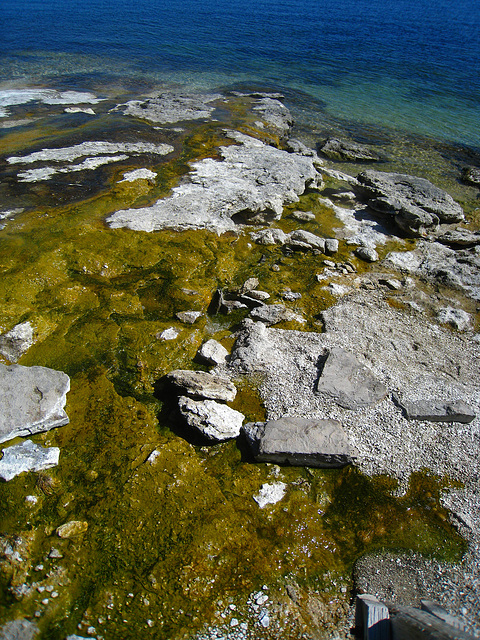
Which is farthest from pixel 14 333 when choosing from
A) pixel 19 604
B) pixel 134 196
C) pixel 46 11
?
pixel 46 11

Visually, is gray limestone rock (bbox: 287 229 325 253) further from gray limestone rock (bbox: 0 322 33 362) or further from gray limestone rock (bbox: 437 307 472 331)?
gray limestone rock (bbox: 0 322 33 362)

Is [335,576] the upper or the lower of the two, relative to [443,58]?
lower

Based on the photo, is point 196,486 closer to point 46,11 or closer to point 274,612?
point 274,612

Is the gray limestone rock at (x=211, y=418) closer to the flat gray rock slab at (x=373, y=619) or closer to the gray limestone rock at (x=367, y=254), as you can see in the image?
the flat gray rock slab at (x=373, y=619)

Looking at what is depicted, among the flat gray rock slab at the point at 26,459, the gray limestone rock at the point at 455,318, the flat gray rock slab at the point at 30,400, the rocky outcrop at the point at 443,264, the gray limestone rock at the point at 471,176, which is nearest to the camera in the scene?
the flat gray rock slab at the point at 26,459

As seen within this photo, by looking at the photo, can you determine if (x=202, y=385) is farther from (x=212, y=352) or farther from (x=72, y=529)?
(x=72, y=529)

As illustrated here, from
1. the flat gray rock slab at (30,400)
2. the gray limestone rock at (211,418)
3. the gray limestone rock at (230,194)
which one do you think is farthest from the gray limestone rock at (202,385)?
the gray limestone rock at (230,194)

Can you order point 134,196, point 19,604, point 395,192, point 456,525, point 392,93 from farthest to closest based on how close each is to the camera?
1. point 392,93
2. point 395,192
3. point 134,196
4. point 456,525
5. point 19,604
